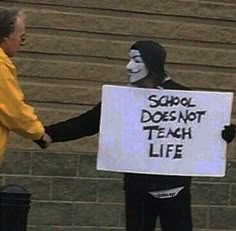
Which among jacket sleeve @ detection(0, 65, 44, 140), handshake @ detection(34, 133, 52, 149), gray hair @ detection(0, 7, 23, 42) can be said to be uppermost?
gray hair @ detection(0, 7, 23, 42)

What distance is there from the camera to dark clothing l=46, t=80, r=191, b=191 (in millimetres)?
6016

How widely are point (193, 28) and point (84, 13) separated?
0.95 meters

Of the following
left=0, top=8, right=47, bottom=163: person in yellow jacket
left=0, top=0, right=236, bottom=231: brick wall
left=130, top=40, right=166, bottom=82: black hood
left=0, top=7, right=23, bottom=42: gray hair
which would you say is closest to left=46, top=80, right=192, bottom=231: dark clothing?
left=130, top=40, right=166, bottom=82: black hood

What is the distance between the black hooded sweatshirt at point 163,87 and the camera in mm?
5977

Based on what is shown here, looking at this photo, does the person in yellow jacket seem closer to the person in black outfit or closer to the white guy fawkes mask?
the person in black outfit

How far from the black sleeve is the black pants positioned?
0.50m

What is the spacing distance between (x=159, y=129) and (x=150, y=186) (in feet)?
1.26

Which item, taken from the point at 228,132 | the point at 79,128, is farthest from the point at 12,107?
the point at 228,132

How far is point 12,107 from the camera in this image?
5383 millimetres

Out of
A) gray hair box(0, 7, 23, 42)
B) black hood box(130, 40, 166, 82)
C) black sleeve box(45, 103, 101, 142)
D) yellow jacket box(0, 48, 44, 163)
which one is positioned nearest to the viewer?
yellow jacket box(0, 48, 44, 163)

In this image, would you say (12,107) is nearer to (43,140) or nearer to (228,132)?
(43,140)

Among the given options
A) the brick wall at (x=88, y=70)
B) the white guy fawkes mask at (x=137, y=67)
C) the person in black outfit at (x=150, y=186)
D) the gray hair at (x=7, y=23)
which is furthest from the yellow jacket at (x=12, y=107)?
the brick wall at (x=88, y=70)

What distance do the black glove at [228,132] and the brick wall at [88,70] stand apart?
176 centimetres

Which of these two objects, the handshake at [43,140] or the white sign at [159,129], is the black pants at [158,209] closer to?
the white sign at [159,129]
